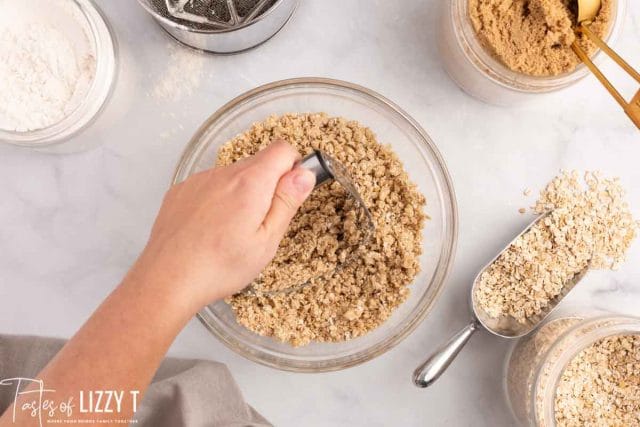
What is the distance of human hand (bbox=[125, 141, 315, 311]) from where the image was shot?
842 millimetres

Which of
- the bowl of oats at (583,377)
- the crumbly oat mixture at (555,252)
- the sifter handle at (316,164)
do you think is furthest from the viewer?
the crumbly oat mixture at (555,252)

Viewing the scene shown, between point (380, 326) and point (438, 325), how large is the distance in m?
0.15

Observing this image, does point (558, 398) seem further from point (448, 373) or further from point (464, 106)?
point (464, 106)

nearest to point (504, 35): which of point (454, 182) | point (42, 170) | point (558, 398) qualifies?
point (454, 182)

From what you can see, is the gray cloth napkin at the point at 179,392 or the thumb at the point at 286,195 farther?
the gray cloth napkin at the point at 179,392

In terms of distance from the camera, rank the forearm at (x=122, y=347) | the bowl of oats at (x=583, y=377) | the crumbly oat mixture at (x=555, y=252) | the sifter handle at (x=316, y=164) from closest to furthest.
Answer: the forearm at (x=122, y=347) → the sifter handle at (x=316, y=164) → the bowl of oats at (x=583, y=377) → the crumbly oat mixture at (x=555, y=252)

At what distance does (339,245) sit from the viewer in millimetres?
1025

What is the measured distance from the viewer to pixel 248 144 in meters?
1.08

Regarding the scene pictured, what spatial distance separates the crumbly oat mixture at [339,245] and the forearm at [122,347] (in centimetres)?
24

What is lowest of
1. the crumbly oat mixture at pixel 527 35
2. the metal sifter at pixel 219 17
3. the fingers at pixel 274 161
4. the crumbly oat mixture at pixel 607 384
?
the crumbly oat mixture at pixel 607 384

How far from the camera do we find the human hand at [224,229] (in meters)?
0.84

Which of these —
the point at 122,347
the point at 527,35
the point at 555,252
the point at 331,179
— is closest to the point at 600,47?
the point at 527,35

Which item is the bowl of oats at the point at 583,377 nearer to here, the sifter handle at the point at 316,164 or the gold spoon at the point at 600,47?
the gold spoon at the point at 600,47

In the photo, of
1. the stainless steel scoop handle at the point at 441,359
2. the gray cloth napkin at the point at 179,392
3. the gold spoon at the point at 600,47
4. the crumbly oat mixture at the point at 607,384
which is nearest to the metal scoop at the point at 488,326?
the stainless steel scoop handle at the point at 441,359
